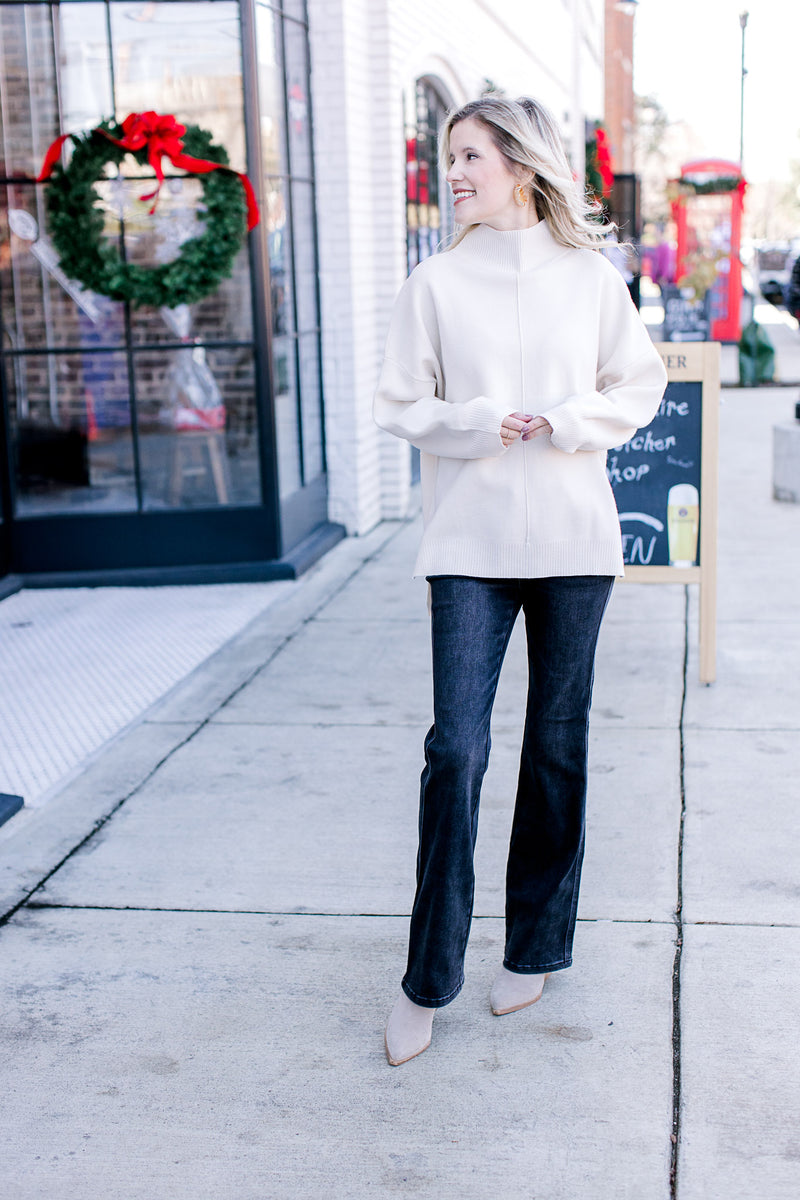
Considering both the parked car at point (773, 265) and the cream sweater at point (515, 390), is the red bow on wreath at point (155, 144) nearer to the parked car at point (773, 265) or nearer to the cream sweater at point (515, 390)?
the cream sweater at point (515, 390)

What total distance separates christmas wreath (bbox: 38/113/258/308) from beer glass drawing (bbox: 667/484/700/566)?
9.16ft

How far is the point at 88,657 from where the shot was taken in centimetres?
593

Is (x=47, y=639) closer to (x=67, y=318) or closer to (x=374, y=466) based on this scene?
(x=67, y=318)

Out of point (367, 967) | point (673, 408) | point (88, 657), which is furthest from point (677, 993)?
point (88, 657)

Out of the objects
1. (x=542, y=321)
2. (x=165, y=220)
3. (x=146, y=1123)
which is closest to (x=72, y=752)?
(x=146, y=1123)

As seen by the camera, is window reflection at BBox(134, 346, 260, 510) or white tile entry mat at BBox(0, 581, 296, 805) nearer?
white tile entry mat at BBox(0, 581, 296, 805)

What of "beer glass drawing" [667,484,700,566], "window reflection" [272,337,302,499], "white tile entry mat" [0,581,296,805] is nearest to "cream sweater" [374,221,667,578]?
"white tile entry mat" [0,581,296,805]

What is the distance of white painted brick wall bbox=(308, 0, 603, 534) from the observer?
7887mm

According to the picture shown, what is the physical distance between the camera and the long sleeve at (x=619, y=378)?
273cm

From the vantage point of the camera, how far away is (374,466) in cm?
870

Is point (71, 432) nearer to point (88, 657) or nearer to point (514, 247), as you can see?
point (88, 657)

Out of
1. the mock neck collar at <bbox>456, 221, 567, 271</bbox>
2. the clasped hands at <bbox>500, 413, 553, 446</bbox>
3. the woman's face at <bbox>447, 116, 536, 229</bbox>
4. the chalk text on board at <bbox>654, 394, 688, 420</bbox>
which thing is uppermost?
the woman's face at <bbox>447, 116, 536, 229</bbox>

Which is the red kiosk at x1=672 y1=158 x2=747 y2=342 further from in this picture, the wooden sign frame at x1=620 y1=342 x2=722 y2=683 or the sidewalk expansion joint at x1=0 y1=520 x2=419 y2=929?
the wooden sign frame at x1=620 y1=342 x2=722 y2=683

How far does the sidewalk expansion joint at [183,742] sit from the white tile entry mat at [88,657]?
0.27 m
